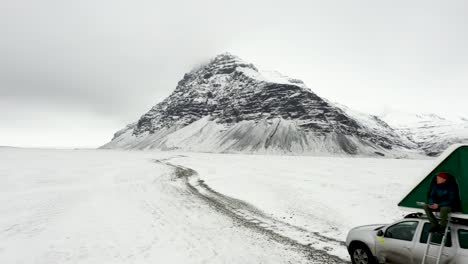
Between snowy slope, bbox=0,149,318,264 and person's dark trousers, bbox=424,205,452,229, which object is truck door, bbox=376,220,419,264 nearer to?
person's dark trousers, bbox=424,205,452,229

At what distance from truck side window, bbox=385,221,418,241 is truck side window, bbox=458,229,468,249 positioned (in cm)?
105

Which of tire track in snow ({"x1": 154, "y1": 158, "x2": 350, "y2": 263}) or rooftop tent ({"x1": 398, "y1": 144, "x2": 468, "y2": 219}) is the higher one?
rooftop tent ({"x1": 398, "y1": 144, "x2": 468, "y2": 219})

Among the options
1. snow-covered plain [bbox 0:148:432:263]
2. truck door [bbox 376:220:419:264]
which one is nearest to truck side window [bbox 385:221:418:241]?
truck door [bbox 376:220:419:264]

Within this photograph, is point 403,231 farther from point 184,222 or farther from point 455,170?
point 184,222

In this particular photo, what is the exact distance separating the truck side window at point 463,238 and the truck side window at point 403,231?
1.05m

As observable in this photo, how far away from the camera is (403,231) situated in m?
7.64

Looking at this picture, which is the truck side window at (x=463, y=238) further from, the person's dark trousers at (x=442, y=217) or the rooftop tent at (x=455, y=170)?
the rooftop tent at (x=455, y=170)

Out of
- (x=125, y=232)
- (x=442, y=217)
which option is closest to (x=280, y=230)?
(x=125, y=232)

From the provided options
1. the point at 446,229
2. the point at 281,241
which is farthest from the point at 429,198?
the point at 281,241

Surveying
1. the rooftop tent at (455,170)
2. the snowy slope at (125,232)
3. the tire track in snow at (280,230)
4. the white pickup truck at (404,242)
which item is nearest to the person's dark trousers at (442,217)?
the white pickup truck at (404,242)

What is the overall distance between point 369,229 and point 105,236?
33.7 feet

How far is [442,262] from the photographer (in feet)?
21.2

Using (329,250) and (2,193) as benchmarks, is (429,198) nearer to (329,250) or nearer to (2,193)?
(329,250)

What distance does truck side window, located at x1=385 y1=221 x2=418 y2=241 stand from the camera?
7441mm
